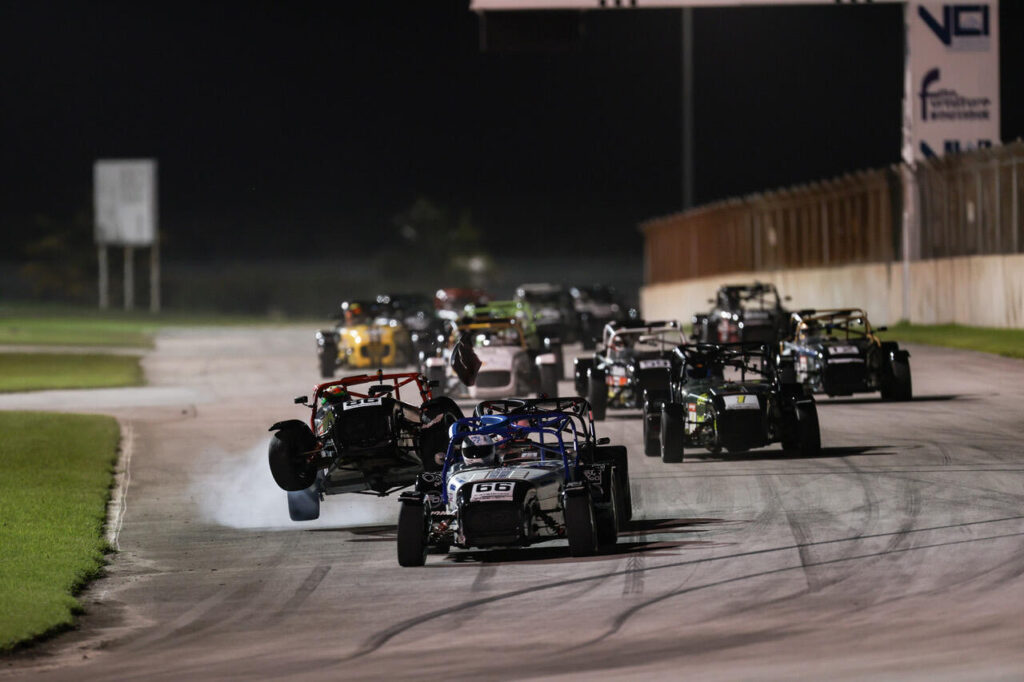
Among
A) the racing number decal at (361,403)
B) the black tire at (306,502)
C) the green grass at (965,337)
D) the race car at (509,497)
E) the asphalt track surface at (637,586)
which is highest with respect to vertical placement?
the green grass at (965,337)

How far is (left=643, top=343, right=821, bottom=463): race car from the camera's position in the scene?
67.1 feet

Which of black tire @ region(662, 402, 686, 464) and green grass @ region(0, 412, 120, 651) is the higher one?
black tire @ region(662, 402, 686, 464)

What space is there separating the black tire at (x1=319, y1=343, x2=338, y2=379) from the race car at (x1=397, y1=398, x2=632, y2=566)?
79.6ft

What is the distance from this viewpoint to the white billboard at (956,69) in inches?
1716

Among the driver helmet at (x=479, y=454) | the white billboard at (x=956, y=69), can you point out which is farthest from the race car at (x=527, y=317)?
the driver helmet at (x=479, y=454)

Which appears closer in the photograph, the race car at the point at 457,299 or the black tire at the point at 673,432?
the black tire at the point at 673,432

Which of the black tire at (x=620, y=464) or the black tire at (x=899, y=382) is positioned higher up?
the black tire at (x=899, y=382)

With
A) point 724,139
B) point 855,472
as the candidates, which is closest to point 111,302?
point 724,139

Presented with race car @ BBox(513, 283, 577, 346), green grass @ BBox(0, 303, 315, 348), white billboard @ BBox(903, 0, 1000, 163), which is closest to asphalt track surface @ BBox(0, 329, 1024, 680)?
white billboard @ BBox(903, 0, 1000, 163)

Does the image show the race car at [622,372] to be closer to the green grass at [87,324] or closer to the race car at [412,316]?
the race car at [412,316]

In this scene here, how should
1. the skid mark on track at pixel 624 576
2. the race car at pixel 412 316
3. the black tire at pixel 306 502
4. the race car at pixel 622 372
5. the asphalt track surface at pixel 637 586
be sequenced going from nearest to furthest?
the asphalt track surface at pixel 637 586, the skid mark on track at pixel 624 576, the black tire at pixel 306 502, the race car at pixel 622 372, the race car at pixel 412 316

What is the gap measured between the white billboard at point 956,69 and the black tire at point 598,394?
1934 cm

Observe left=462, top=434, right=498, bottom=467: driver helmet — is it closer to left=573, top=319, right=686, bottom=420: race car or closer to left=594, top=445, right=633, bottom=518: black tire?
left=594, top=445, right=633, bottom=518: black tire

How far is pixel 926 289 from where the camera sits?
151 feet
